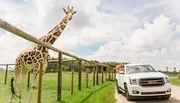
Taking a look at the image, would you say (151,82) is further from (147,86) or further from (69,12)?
(69,12)

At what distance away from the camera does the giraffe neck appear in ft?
33.3

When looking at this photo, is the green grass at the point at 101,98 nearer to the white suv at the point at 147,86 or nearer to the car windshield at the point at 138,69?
the white suv at the point at 147,86

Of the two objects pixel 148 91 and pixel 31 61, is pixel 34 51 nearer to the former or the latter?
pixel 31 61

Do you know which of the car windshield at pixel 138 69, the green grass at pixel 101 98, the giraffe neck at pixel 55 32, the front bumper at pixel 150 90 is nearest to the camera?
the giraffe neck at pixel 55 32

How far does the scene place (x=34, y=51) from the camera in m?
8.59

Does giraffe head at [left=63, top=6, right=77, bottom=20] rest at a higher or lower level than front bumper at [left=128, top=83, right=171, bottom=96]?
higher

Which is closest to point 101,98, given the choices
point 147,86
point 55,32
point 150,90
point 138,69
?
point 147,86

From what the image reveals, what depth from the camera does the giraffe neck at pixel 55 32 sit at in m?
10.1

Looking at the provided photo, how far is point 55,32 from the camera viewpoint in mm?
10820

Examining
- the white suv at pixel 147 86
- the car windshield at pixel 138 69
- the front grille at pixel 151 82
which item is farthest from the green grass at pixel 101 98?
the car windshield at pixel 138 69

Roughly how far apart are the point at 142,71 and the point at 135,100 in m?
1.63

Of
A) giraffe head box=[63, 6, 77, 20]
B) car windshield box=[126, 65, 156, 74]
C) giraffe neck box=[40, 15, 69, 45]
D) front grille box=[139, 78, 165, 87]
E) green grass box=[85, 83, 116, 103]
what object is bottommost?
green grass box=[85, 83, 116, 103]

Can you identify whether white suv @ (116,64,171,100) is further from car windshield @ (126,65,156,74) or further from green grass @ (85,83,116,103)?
car windshield @ (126,65,156,74)

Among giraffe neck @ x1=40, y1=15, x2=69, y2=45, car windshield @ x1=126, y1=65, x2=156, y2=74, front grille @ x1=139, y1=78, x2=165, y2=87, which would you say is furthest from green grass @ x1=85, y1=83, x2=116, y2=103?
giraffe neck @ x1=40, y1=15, x2=69, y2=45
